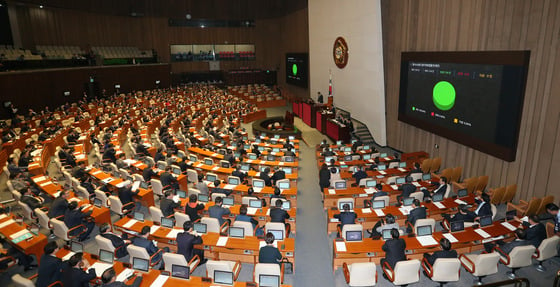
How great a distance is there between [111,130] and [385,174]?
653 inches

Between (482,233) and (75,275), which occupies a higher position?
(75,275)

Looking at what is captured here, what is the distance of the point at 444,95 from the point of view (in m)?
15.0

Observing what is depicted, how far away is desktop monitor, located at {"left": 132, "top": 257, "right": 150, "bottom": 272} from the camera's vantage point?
7.68m

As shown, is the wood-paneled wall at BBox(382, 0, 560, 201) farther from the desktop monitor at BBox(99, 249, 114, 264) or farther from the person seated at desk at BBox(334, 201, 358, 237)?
the desktop monitor at BBox(99, 249, 114, 264)

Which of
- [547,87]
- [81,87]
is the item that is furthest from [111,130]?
[547,87]

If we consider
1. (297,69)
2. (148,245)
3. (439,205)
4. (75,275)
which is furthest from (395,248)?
(297,69)

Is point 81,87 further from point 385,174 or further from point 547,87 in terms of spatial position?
point 547,87

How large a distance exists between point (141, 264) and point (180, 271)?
1055mm

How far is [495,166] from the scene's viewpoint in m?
13.3

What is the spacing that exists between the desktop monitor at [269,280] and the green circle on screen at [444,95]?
11.7m

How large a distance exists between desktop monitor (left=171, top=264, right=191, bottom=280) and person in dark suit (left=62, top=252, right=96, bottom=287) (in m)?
1.67

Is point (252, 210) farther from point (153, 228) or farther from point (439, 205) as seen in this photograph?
point (439, 205)

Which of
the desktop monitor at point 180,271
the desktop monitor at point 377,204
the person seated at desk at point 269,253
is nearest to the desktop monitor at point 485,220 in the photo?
the desktop monitor at point 377,204

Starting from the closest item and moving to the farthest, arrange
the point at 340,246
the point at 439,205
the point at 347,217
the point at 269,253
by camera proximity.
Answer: the point at 269,253, the point at 340,246, the point at 347,217, the point at 439,205
